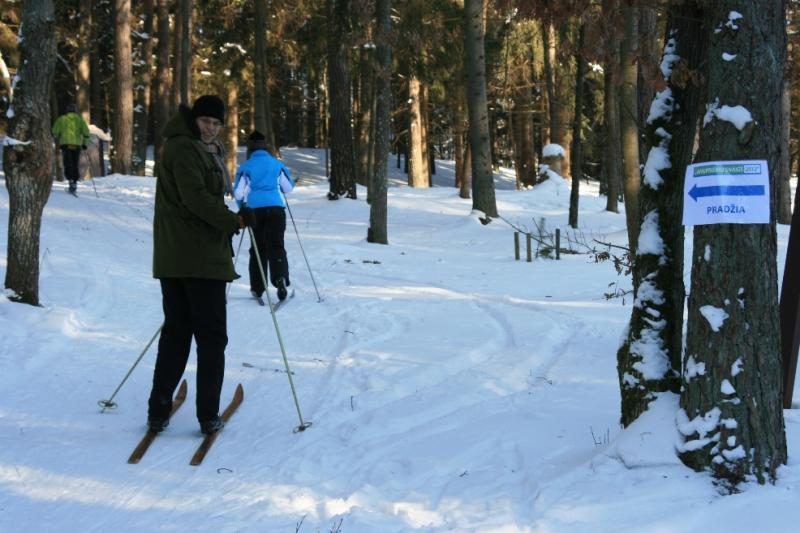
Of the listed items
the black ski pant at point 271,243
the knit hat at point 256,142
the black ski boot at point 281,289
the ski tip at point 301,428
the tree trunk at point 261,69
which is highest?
the tree trunk at point 261,69

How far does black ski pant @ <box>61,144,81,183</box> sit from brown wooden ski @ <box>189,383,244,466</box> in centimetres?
1356

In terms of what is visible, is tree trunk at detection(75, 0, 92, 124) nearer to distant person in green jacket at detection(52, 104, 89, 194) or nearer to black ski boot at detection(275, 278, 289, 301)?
distant person in green jacket at detection(52, 104, 89, 194)

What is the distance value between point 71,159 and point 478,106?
919 cm

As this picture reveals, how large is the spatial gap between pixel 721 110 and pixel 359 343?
466 centimetres

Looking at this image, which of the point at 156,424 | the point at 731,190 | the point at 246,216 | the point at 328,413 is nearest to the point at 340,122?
the point at 246,216

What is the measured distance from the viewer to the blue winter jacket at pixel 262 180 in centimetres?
946

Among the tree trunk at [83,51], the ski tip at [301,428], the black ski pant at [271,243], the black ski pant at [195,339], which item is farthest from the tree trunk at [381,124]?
the tree trunk at [83,51]

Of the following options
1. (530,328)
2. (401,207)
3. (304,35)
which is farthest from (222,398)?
(304,35)

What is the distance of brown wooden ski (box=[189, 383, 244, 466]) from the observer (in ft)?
15.6

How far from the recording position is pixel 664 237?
13.8 feet

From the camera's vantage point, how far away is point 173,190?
5.12 m

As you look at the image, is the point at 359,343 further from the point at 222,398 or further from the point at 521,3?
the point at 521,3

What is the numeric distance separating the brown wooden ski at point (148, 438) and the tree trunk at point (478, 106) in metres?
12.7

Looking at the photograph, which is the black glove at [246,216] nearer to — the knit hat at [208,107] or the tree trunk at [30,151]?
the knit hat at [208,107]
